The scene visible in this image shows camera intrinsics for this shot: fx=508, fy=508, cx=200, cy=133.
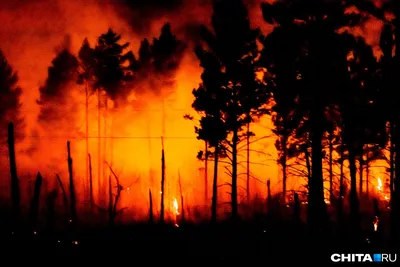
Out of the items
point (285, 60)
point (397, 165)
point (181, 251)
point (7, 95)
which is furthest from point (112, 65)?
point (397, 165)

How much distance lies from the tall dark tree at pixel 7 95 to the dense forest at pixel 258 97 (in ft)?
0.27

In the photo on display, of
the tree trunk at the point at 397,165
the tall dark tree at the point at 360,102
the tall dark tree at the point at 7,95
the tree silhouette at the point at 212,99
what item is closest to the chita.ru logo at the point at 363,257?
the tree trunk at the point at 397,165

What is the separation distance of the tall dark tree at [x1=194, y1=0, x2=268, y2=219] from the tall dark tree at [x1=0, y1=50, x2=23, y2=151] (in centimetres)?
1961

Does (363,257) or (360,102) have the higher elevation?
(360,102)

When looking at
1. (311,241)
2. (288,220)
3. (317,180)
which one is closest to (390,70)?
(317,180)

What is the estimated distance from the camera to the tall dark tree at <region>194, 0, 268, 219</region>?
26547mm

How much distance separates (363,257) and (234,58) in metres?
14.8

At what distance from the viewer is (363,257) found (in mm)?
14172

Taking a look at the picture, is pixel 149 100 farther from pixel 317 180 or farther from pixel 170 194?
pixel 317 180

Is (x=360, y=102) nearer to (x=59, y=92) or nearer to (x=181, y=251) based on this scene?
(x=181, y=251)

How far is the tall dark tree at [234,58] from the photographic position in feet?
87.1

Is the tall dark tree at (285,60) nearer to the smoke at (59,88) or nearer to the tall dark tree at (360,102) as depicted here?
the tall dark tree at (360,102)

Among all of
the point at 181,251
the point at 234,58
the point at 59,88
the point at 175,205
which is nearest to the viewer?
the point at 181,251

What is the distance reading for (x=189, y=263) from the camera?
50.9 ft
